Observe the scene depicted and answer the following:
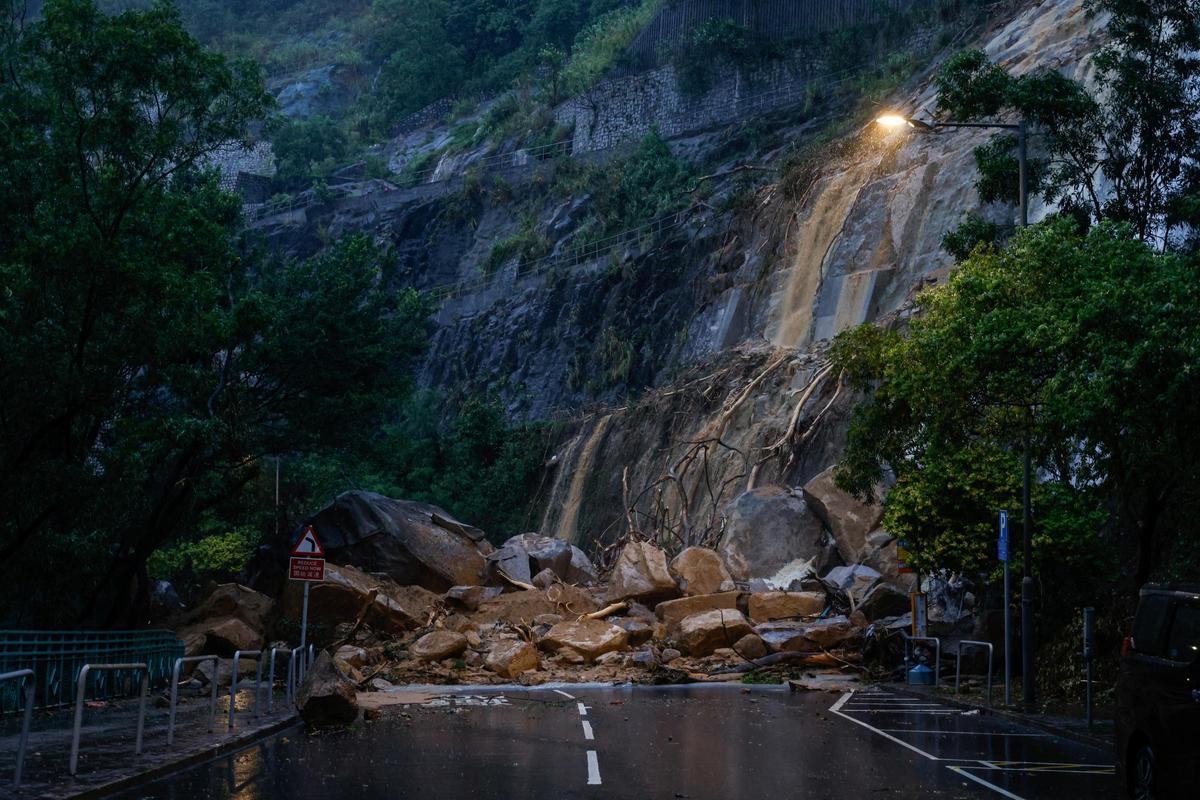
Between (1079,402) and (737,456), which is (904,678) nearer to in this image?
(1079,402)

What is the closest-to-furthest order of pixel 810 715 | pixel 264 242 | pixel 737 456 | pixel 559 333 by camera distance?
pixel 810 715
pixel 264 242
pixel 737 456
pixel 559 333

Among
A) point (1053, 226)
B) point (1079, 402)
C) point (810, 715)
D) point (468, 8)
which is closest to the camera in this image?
point (1079, 402)

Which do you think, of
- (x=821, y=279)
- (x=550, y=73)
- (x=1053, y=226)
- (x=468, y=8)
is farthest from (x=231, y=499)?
(x=468, y=8)

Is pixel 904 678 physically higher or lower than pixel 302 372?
lower

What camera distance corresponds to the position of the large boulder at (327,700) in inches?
607

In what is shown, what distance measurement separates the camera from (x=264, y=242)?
33.8 metres

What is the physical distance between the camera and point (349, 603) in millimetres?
28547

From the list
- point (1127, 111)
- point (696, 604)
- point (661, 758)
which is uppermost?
point (1127, 111)

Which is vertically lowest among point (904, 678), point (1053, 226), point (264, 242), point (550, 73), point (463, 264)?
point (904, 678)

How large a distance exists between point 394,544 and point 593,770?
23089 millimetres

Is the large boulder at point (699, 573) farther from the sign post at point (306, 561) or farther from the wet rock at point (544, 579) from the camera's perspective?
the sign post at point (306, 561)

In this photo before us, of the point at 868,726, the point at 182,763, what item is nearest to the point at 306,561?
the point at 182,763

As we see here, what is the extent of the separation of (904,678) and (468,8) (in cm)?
8211

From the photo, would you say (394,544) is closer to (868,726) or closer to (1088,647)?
(868,726)
